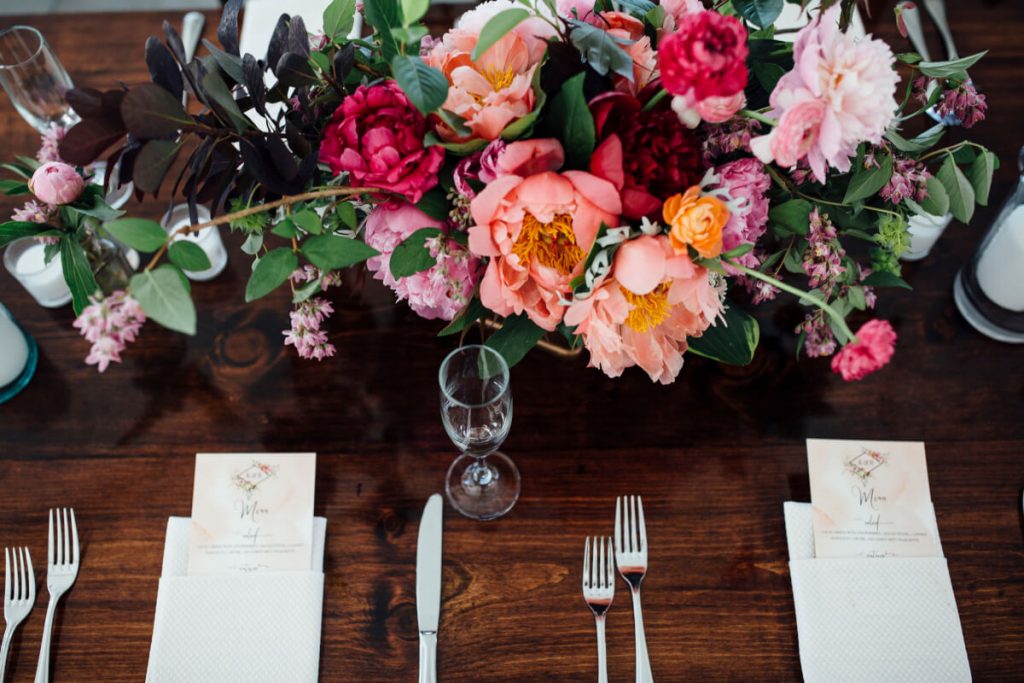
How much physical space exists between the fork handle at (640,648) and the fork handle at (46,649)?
0.61 meters

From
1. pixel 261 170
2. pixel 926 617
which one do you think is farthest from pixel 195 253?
pixel 926 617

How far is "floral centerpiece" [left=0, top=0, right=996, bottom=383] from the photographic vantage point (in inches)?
21.7

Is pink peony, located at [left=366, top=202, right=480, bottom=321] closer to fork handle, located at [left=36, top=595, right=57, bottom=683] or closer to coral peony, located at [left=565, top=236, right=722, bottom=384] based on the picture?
coral peony, located at [left=565, top=236, right=722, bottom=384]

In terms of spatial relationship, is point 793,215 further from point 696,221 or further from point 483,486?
point 483,486

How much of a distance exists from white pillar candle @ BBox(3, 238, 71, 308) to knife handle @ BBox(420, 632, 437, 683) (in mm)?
638

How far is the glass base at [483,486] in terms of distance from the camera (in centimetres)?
87

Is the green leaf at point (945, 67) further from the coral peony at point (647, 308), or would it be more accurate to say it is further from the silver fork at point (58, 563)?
the silver fork at point (58, 563)

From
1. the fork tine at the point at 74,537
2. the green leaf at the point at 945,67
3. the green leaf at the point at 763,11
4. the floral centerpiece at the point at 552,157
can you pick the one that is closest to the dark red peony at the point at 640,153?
the floral centerpiece at the point at 552,157

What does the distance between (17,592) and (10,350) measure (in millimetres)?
284

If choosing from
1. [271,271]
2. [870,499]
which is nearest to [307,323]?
[271,271]

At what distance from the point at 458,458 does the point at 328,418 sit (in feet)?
0.56

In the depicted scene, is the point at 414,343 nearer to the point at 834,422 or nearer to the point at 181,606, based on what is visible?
the point at 181,606

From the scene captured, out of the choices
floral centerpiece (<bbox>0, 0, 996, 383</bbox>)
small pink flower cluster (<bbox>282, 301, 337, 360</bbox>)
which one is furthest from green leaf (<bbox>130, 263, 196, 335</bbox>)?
small pink flower cluster (<bbox>282, 301, 337, 360</bbox>)

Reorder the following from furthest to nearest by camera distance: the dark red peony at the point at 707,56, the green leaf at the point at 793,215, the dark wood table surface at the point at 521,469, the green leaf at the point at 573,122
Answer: the dark wood table surface at the point at 521,469 → the green leaf at the point at 793,215 → the green leaf at the point at 573,122 → the dark red peony at the point at 707,56
